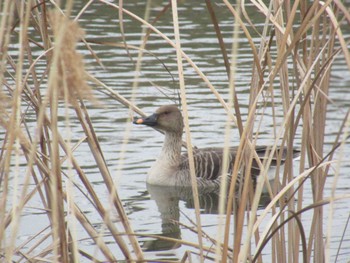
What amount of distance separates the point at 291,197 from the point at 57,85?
1419mm

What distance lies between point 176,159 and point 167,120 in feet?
1.85

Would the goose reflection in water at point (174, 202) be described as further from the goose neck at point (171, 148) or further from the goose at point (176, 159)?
the goose neck at point (171, 148)

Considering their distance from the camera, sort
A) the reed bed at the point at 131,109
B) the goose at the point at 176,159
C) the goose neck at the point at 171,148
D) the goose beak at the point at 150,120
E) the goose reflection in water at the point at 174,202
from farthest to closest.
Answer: the goose neck at the point at 171,148
the goose at the point at 176,159
the goose beak at the point at 150,120
the goose reflection in water at the point at 174,202
the reed bed at the point at 131,109

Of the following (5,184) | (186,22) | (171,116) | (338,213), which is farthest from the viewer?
(186,22)

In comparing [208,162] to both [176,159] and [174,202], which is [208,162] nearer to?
[176,159]

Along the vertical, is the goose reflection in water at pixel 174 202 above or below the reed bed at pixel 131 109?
below

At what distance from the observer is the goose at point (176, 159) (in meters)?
8.73

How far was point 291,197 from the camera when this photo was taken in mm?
3430

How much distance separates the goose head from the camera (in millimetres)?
8750

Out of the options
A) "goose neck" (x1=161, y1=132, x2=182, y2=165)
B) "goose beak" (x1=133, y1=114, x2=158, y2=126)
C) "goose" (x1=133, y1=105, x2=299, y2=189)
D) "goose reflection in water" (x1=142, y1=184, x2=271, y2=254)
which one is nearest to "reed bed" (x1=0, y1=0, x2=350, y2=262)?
"goose reflection in water" (x1=142, y1=184, x2=271, y2=254)

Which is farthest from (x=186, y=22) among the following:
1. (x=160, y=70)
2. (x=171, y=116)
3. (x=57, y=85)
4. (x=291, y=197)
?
(x=57, y=85)

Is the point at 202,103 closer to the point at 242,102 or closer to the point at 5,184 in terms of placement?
the point at 242,102

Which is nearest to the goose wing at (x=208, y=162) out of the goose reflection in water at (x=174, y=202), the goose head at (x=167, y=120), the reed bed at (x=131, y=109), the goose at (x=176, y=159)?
the goose at (x=176, y=159)

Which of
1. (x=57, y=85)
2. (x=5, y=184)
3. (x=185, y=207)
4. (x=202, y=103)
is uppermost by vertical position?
(x=57, y=85)
